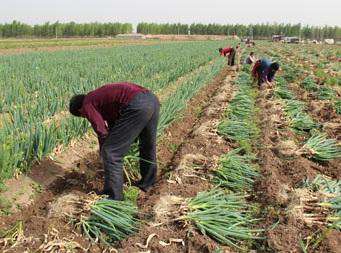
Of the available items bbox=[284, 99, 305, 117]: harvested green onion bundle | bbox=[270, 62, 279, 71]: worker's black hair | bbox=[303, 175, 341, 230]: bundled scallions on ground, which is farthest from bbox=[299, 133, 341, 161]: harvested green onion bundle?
bbox=[270, 62, 279, 71]: worker's black hair

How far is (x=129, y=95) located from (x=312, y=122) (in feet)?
13.7

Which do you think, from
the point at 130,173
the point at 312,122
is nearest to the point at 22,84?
the point at 130,173

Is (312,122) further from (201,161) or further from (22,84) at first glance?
(22,84)

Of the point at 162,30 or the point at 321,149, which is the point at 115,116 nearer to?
the point at 321,149

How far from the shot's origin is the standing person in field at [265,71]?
1032 centimetres

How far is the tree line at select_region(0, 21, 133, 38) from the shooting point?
223 ft

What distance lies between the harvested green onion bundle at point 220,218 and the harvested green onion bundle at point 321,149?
1.97 m

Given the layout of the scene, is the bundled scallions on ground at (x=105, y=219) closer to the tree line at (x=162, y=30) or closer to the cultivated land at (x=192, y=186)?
the cultivated land at (x=192, y=186)

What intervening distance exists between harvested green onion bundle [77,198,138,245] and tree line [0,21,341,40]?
68029mm

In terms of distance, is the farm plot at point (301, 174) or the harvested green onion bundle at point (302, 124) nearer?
the farm plot at point (301, 174)

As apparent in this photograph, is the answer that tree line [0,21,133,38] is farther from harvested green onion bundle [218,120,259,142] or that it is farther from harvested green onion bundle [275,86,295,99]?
harvested green onion bundle [218,120,259,142]

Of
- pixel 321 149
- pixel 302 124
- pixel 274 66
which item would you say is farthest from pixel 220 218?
pixel 274 66

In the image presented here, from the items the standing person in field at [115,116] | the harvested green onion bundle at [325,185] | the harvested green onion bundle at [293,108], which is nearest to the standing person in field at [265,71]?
the harvested green onion bundle at [293,108]

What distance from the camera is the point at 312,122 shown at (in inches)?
278
